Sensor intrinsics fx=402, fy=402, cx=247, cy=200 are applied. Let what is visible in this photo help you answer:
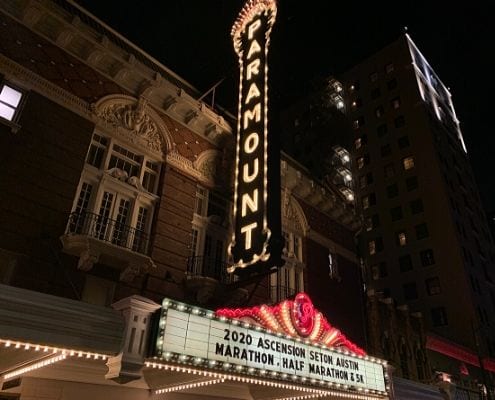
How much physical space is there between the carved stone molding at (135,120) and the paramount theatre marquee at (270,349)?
25.1 feet

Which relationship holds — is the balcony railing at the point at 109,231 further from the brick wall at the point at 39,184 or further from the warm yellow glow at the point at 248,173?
the warm yellow glow at the point at 248,173

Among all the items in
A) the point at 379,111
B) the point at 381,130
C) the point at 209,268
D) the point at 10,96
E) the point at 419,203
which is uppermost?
the point at 379,111

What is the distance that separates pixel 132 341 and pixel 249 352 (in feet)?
10.8

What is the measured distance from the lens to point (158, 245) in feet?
45.2

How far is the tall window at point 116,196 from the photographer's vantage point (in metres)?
12.7

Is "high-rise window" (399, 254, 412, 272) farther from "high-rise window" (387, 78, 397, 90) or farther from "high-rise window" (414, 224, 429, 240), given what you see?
"high-rise window" (387, 78, 397, 90)

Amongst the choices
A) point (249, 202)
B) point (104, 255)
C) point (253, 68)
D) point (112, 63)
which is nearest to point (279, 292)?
point (249, 202)

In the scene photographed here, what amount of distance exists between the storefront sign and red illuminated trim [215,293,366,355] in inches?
8.7

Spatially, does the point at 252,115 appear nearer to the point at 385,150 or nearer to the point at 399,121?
the point at 385,150

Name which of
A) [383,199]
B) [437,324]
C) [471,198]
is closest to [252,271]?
[437,324]

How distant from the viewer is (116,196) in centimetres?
1369

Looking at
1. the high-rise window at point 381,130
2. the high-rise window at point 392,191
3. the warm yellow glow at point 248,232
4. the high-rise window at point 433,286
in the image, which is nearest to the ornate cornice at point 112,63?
the warm yellow glow at point 248,232

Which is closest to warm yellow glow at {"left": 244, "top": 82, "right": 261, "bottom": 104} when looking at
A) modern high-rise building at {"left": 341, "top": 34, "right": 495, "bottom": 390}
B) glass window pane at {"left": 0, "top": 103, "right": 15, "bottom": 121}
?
glass window pane at {"left": 0, "top": 103, "right": 15, "bottom": 121}

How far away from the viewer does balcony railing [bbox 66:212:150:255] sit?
40.4 ft
